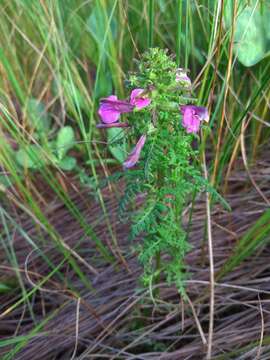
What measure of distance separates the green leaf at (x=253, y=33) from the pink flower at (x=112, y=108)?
54cm

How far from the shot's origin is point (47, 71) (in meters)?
2.03

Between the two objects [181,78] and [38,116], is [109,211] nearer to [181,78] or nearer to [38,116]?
[38,116]

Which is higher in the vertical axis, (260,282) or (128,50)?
(128,50)

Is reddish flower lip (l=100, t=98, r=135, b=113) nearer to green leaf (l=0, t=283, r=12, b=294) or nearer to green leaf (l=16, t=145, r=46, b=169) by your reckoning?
green leaf (l=16, t=145, r=46, b=169)

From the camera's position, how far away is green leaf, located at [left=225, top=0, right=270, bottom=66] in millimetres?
1429

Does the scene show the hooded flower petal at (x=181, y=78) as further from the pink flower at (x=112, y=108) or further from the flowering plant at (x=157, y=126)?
the pink flower at (x=112, y=108)

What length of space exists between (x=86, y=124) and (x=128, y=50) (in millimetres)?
323

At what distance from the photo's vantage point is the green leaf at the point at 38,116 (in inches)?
68.7

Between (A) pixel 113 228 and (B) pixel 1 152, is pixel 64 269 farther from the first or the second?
(B) pixel 1 152

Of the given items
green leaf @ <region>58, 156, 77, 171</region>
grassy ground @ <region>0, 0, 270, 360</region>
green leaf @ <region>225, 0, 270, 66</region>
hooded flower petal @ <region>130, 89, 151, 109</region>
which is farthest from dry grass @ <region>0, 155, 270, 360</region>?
hooded flower petal @ <region>130, 89, 151, 109</region>

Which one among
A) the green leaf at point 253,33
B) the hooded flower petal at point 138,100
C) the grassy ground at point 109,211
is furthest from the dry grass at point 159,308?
the hooded flower petal at point 138,100

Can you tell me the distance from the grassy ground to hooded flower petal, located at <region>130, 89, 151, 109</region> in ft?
0.98

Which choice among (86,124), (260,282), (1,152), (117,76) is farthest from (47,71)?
(260,282)

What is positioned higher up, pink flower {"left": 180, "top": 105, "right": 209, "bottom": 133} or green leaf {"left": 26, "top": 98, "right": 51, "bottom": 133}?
pink flower {"left": 180, "top": 105, "right": 209, "bottom": 133}
